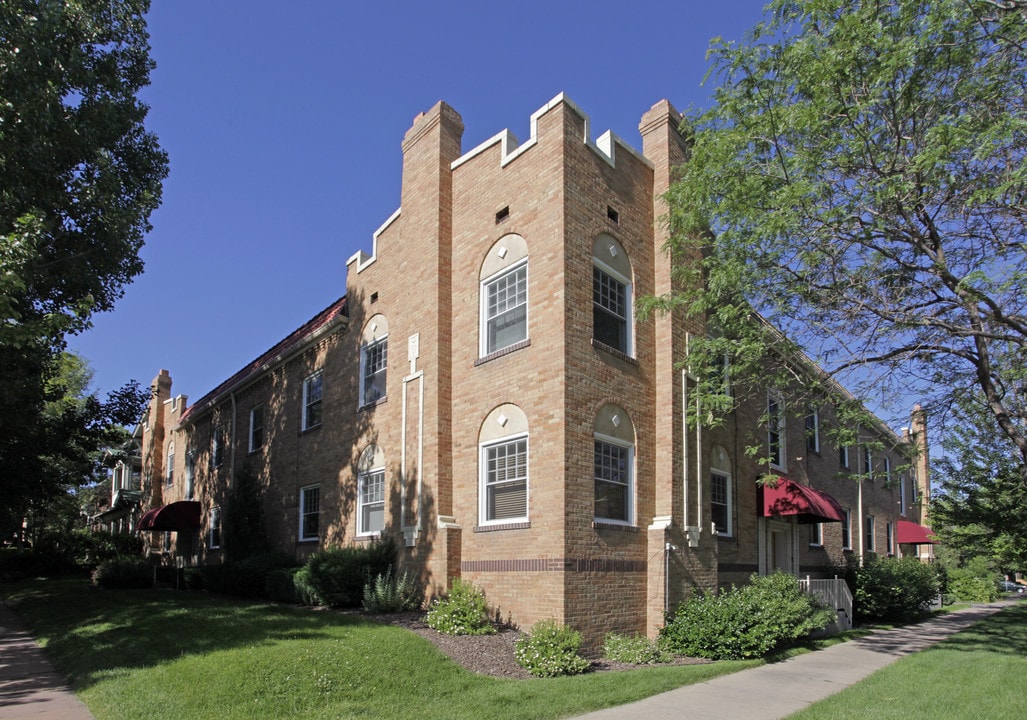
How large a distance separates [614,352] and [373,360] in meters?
6.78

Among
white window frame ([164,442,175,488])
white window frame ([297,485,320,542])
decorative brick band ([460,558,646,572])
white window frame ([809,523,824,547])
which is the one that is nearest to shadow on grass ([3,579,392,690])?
decorative brick band ([460,558,646,572])

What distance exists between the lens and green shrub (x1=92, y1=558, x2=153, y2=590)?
22.6 meters

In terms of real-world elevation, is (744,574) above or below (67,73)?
below

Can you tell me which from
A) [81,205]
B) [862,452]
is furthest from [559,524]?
[862,452]

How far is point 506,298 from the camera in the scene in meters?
14.4

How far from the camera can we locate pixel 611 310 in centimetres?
1427

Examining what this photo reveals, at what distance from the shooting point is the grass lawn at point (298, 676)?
337 inches

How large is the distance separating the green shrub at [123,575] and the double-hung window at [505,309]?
598 inches

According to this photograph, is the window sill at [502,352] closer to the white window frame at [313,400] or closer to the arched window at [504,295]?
the arched window at [504,295]

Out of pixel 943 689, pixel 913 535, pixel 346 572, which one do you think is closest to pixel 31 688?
pixel 346 572

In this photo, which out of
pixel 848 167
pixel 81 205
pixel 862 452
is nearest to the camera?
pixel 848 167

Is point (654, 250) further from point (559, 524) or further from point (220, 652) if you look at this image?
point (220, 652)

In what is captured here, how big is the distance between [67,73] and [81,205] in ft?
8.06

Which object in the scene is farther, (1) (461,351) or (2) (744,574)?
(2) (744,574)
